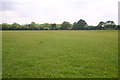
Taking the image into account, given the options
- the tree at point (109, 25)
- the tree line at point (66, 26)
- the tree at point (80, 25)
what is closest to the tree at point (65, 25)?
the tree line at point (66, 26)

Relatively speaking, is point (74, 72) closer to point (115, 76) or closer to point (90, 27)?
point (115, 76)

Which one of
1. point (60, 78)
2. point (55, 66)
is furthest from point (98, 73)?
point (55, 66)

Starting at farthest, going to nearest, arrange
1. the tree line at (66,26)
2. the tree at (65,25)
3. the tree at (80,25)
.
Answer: the tree at (65,25) < the tree at (80,25) < the tree line at (66,26)

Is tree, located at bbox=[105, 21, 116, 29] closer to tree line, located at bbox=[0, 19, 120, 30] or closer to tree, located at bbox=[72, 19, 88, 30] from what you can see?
tree line, located at bbox=[0, 19, 120, 30]

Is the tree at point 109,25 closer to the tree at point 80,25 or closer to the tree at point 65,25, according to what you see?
the tree at point 80,25

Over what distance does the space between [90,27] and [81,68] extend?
111 meters

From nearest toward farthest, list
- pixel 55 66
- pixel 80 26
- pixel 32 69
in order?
pixel 32 69, pixel 55 66, pixel 80 26

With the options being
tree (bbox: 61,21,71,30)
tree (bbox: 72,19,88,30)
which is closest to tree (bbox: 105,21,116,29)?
tree (bbox: 72,19,88,30)

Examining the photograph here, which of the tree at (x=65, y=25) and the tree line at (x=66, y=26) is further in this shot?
the tree at (x=65, y=25)

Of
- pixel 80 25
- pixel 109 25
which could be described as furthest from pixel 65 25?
pixel 109 25

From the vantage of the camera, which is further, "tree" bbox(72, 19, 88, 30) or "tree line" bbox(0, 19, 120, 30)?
"tree" bbox(72, 19, 88, 30)

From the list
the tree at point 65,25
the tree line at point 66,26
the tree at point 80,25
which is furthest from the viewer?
the tree at point 65,25

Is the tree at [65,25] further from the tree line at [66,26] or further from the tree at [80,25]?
the tree at [80,25]

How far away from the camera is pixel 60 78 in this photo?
749 cm
